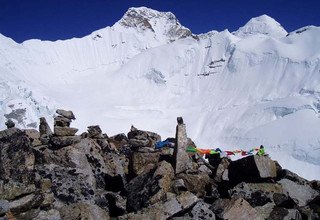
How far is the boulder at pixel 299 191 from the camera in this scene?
10.4 meters

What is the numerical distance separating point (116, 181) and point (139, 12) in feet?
568

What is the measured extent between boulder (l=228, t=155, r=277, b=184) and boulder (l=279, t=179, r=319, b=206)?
0.43 m

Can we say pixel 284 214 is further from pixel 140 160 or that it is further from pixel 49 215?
pixel 49 215

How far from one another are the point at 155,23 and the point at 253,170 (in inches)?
6756

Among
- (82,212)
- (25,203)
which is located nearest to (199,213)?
(82,212)

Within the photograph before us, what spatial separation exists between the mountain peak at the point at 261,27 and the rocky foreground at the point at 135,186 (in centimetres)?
16765

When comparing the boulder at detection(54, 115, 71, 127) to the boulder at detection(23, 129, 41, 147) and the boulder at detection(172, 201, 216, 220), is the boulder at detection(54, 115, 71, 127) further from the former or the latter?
the boulder at detection(172, 201, 216, 220)

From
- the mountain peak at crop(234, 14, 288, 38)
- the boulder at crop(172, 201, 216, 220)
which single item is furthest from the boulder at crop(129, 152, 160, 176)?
the mountain peak at crop(234, 14, 288, 38)

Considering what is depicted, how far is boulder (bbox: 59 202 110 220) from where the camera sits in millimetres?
8414

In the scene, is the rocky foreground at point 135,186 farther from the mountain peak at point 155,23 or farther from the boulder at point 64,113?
the mountain peak at point 155,23

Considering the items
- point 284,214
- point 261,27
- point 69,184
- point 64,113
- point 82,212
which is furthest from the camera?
point 261,27

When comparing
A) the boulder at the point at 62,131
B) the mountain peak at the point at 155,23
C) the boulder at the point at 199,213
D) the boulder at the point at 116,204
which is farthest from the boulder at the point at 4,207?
the mountain peak at the point at 155,23

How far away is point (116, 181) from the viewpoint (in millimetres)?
11133

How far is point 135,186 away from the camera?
10.2 m
